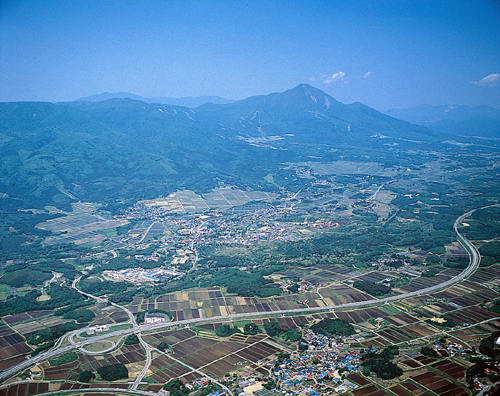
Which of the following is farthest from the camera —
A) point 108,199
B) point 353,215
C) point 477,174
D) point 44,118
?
point 44,118

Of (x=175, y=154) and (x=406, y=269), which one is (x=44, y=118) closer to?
(x=175, y=154)

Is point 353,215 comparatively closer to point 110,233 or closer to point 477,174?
point 110,233

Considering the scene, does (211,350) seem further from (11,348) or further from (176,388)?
(11,348)

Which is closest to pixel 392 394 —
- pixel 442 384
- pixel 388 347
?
pixel 442 384

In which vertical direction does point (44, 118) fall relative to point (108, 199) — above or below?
above

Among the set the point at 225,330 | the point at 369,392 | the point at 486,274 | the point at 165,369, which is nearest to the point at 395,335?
the point at 369,392

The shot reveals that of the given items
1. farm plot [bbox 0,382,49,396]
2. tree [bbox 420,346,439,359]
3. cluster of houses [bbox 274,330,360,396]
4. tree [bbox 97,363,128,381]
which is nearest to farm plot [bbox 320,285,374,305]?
cluster of houses [bbox 274,330,360,396]

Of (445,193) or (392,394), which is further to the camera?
(445,193)

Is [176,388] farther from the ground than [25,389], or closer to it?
farther from the ground

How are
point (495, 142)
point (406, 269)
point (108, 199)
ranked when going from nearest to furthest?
point (406, 269)
point (108, 199)
point (495, 142)
